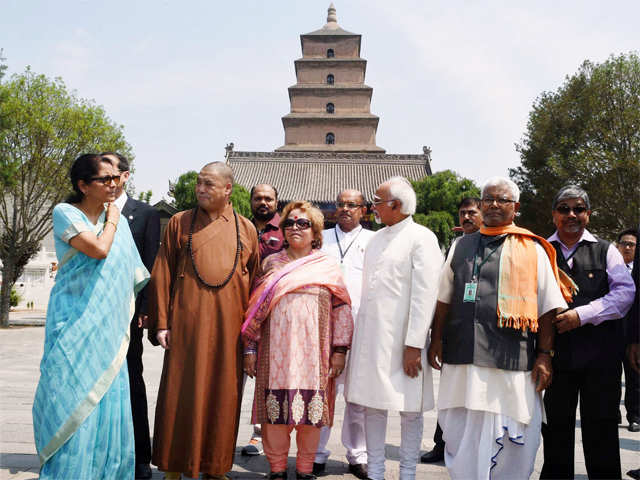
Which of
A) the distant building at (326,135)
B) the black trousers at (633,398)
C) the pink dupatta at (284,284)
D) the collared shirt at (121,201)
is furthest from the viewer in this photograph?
the distant building at (326,135)

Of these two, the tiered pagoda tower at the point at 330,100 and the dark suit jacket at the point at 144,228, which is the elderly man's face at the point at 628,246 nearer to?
the dark suit jacket at the point at 144,228

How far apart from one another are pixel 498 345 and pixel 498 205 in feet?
2.74

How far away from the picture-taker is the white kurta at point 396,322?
131 inches

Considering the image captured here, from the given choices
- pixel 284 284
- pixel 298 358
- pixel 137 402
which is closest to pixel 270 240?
pixel 284 284

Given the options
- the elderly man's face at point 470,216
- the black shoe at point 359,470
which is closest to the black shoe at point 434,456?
the black shoe at point 359,470

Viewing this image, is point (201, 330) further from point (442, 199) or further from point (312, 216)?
point (442, 199)

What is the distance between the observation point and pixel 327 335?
3.46 metres

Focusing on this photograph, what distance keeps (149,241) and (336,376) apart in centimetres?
167

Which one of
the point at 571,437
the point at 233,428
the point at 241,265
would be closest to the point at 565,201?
the point at 571,437

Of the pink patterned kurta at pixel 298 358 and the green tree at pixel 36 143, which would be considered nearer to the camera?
the pink patterned kurta at pixel 298 358

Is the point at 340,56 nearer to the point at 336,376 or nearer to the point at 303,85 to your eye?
the point at 303,85

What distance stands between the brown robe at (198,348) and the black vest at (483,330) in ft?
4.36

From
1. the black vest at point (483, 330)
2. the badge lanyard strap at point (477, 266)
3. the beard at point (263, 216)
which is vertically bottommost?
the black vest at point (483, 330)

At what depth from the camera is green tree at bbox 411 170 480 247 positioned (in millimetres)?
22703
